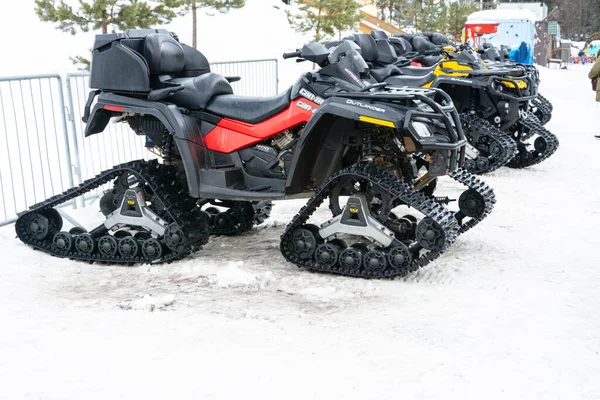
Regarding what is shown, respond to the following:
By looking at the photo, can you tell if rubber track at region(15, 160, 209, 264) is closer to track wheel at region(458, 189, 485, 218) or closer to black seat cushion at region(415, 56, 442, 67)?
track wheel at region(458, 189, 485, 218)

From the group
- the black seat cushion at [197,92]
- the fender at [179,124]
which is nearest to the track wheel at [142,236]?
the fender at [179,124]

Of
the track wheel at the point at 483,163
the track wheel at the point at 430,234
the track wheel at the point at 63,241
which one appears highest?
the track wheel at the point at 430,234

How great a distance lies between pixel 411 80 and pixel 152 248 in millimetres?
5090

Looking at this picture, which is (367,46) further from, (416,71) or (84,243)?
(84,243)

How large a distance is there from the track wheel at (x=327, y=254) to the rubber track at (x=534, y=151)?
247 inches

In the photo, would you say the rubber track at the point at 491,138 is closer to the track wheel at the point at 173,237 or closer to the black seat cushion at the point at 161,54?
the black seat cushion at the point at 161,54

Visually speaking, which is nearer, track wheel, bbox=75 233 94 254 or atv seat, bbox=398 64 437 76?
track wheel, bbox=75 233 94 254

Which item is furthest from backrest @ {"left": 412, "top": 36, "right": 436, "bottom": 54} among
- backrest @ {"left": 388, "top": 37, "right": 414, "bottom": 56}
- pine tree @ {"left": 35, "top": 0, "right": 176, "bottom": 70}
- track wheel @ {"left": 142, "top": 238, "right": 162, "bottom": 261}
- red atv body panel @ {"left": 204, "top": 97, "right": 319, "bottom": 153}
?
track wheel @ {"left": 142, "top": 238, "right": 162, "bottom": 261}

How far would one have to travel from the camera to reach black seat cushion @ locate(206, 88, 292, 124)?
548cm

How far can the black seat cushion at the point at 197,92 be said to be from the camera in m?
5.69

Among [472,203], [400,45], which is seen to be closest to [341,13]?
[400,45]

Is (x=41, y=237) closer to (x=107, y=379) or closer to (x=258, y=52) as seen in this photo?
(x=107, y=379)

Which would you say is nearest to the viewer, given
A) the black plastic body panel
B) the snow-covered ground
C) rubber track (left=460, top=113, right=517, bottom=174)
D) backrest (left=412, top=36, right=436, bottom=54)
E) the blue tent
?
the snow-covered ground

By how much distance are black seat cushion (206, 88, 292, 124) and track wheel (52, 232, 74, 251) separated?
61.0 inches
